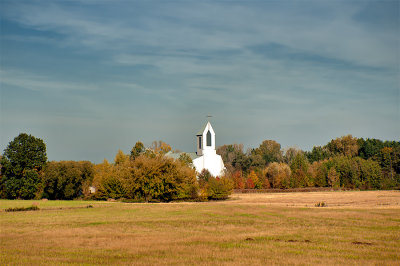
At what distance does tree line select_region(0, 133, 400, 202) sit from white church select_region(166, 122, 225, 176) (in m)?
7.31

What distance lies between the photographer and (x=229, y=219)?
114 feet

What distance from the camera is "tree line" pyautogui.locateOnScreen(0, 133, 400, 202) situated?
6650cm

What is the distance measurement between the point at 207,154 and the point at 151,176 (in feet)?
181

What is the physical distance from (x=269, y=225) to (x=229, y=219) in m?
4.79

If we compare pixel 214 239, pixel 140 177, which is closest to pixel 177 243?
pixel 214 239

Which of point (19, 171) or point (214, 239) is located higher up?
point (19, 171)

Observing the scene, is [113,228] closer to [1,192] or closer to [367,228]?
[367,228]

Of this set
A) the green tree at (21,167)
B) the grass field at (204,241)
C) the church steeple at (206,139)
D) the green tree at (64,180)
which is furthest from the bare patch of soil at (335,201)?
the green tree at (21,167)

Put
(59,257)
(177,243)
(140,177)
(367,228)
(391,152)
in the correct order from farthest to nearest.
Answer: (391,152) < (140,177) < (367,228) < (177,243) < (59,257)

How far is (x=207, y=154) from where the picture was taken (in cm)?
11938

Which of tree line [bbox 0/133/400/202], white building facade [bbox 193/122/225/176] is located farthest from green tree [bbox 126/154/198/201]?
white building facade [bbox 193/122/225/176]

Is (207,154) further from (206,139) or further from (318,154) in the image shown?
(318,154)

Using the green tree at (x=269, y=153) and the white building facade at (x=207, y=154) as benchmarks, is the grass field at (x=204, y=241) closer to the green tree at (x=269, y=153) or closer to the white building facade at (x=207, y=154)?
the white building facade at (x=207, y=154)

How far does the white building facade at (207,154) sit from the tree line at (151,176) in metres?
7.25
